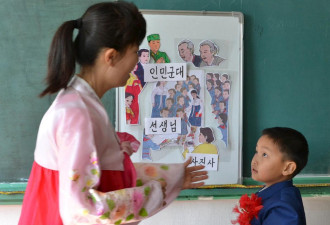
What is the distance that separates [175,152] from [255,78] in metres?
0.52

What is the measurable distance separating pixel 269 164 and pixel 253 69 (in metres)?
0.60

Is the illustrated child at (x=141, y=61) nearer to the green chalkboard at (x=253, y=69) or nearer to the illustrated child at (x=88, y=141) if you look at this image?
the green chalkboard at (x=253, y=69)

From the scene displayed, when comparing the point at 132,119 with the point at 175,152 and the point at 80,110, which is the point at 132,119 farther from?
the point at 80,110

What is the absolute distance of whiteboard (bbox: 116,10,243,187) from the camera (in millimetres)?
1783

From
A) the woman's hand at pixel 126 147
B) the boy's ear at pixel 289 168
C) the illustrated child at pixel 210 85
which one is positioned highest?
the illustrated child at pixel 210 85

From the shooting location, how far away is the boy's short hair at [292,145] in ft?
4.65

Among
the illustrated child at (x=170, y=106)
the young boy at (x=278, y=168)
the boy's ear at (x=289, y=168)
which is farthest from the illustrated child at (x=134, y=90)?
the boy's ear at (x=289, y=168)

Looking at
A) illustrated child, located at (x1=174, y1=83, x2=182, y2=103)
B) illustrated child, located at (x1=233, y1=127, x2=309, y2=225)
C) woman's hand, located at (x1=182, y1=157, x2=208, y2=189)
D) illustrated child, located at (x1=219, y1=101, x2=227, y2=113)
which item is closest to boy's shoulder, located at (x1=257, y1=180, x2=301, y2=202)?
illustrated child, located at (x1=233, y1=127, x2=309, y2=225)

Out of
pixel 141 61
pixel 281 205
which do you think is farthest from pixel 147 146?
pixel 281 205

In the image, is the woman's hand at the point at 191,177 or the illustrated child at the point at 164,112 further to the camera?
the illustrated child at the point at 164,112

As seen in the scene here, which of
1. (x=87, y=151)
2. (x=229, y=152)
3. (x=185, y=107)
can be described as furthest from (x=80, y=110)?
(x=229, y=152)

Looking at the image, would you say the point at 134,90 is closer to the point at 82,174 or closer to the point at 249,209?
the point at 249,209

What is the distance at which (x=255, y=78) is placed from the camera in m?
1.87

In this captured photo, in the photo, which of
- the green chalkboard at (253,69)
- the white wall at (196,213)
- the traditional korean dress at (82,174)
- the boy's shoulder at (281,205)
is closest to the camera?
the traditional korean dress at (82,174)
